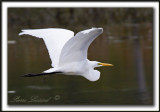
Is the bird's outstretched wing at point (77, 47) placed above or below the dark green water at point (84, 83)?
above

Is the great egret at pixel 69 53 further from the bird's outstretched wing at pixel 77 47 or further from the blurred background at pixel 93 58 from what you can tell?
the blurred background at pixel 93 58

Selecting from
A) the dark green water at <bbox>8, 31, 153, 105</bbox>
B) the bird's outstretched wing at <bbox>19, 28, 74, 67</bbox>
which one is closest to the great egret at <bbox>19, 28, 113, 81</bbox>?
the bird's outstretched wing at <bbox>19, 28, 74, 67</bbox>

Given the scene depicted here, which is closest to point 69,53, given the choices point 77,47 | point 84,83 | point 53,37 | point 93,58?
point 77,47

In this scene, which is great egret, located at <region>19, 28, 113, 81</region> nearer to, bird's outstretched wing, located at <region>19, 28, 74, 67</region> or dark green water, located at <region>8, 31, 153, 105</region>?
bird's outstretched wing, located at <region>19, 28, 74, 67</region>

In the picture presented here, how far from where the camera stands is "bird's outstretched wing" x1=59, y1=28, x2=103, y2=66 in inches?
135

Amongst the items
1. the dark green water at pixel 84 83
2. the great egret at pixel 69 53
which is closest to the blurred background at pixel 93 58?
the dark green water at pixel 84 83

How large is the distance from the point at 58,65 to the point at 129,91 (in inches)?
63.7

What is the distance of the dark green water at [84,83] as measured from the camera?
4984 millimetres

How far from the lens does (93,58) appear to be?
7203 millimetres

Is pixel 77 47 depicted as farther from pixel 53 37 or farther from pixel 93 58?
pixel 93 58

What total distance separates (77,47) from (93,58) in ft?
11.5

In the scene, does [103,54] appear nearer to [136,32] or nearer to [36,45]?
[36,45]

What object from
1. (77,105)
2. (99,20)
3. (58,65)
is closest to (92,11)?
(99,20)

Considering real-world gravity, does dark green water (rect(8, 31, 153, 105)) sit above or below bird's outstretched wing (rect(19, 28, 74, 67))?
below
